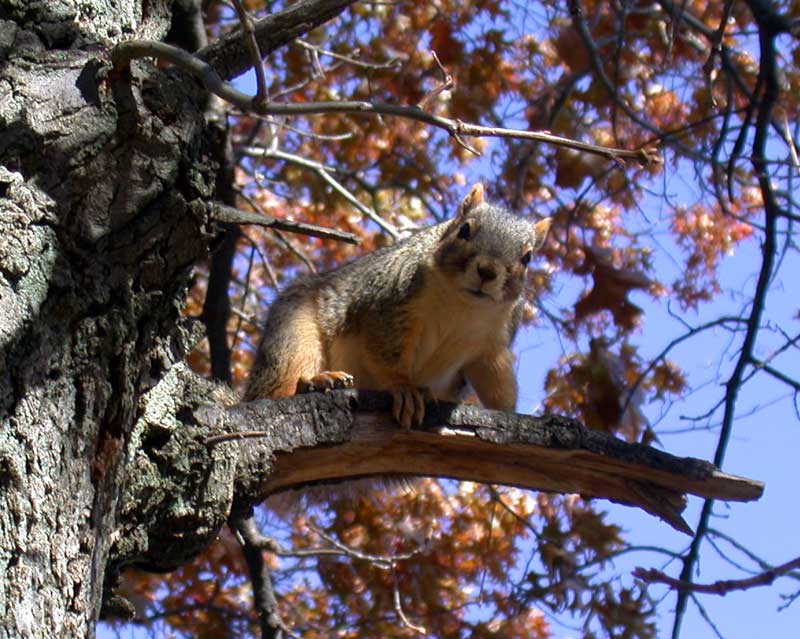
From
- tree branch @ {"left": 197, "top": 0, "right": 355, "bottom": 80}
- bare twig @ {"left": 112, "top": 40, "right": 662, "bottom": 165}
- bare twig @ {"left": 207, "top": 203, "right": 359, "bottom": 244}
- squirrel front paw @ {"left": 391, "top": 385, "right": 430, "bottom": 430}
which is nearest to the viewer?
bare twig @ {"left": 112, "top": 40, "right": 662, "bottom": 165}

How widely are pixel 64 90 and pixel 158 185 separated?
1.02 ft

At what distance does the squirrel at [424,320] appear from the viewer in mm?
4172

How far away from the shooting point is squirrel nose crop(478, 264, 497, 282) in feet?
13.3

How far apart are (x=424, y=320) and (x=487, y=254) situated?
36 cm

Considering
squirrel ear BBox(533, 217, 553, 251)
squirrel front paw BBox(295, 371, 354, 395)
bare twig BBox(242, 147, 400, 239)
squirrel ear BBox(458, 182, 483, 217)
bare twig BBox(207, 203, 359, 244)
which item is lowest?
bare twig BBox(207, 203, 359, 244)

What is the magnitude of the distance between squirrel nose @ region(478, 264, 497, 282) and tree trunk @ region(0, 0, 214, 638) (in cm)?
172

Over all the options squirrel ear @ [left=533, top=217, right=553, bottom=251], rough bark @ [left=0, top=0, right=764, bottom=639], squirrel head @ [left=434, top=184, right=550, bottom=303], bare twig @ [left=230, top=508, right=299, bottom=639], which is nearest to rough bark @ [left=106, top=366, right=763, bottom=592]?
rough bark @ [left=0, top=0, right=764, bottom=639]

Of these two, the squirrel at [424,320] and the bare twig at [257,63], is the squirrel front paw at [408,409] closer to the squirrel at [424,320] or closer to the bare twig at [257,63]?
the squirrel at [424,320]

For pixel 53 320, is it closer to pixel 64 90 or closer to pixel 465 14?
pixel 64 90

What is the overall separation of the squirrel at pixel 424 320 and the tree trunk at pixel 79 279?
1568 mm

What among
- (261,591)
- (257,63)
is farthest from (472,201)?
(257,63)

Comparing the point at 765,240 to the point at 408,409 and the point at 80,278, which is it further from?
the point at 80,278

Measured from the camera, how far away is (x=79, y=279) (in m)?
2.36

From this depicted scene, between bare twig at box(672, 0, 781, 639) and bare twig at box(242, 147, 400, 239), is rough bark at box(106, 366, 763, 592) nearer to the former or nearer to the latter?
bare twig at box(672, 0, 781, 639)
